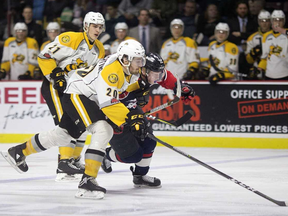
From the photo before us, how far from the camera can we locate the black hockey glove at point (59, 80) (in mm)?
5180

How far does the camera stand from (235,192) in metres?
4.52

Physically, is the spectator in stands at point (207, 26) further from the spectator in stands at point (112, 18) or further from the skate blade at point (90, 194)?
the skate blade at point (90, 194)

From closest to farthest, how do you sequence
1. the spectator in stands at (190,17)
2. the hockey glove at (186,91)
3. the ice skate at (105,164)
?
the hockey glove at (186,91) → the ice skate at (105,164) → the spectator in stands at (190,17)

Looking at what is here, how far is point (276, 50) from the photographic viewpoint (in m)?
7.86

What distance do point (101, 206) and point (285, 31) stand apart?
451cm

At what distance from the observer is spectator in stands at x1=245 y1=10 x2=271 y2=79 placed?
8.04 m

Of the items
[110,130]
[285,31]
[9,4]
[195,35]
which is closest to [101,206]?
[110,130]

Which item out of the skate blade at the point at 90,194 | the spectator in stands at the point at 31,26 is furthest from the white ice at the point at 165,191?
the spectator in stands at the point at 31,26

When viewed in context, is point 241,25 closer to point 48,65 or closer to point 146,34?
point 146,34

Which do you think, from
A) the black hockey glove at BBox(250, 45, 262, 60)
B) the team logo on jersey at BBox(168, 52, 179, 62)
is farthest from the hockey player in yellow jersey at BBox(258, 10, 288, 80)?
the team logo on jersey at BBox(168, 52, 179, 62)

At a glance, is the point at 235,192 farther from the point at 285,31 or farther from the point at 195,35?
the point at 195,35

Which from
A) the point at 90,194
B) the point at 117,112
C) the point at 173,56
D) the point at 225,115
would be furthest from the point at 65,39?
the point at 173,56

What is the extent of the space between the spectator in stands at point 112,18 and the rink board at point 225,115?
1.47 meters

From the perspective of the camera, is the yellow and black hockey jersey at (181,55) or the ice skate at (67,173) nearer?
the ice skate at (67,173)
